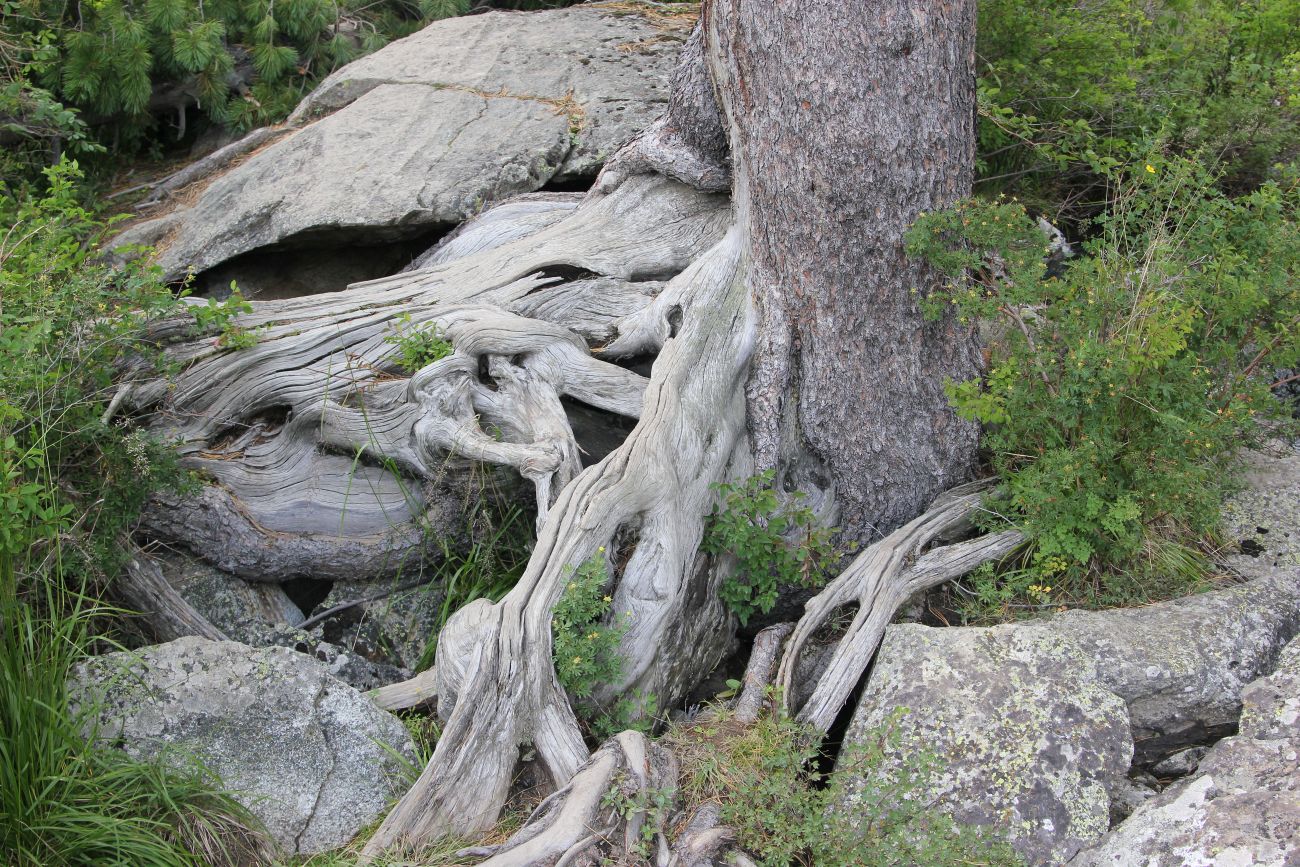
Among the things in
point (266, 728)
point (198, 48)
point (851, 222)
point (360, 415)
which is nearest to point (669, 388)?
point (851, 222)

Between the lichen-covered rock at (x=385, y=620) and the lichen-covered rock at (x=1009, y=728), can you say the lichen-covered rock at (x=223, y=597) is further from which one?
the lichen-covered rock at (x=1009, y=728)

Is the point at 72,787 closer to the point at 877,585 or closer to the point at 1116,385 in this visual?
the point at 877,585

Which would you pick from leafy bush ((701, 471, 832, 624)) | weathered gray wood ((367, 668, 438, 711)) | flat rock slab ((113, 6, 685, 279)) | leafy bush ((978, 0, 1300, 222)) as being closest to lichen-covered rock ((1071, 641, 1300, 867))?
leafy bush ((701, 471, 832, 624))

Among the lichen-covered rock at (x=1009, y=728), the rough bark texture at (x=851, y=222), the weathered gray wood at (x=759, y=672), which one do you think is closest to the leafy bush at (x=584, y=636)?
the weathered gray wood at (x=759, y=672)

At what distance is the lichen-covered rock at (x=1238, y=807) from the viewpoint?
322 centimetres

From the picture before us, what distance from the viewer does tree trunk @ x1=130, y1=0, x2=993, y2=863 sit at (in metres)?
4.30

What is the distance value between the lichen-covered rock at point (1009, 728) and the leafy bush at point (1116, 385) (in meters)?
0.48

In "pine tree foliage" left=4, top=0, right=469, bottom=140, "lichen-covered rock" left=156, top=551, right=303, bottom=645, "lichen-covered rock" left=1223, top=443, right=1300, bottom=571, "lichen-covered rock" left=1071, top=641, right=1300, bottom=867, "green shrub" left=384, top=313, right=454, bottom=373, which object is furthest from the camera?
"pine tree foliage" left=4, top=0, right=469, bottom=140

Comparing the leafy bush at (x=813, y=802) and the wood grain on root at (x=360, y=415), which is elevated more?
the wood grain on root at (x=360, y=415)

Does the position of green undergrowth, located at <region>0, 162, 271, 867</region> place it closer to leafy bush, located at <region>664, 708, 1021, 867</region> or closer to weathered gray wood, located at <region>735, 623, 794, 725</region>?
leafy bush, located at <region>664, 708, 1021, 867</region>

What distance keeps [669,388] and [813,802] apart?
73.5 inches

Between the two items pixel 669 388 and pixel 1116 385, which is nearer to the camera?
pixel 1116 385

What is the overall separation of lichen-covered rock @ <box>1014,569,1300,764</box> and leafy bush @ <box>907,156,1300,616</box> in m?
0.21

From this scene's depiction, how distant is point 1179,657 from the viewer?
4031 millimetres
